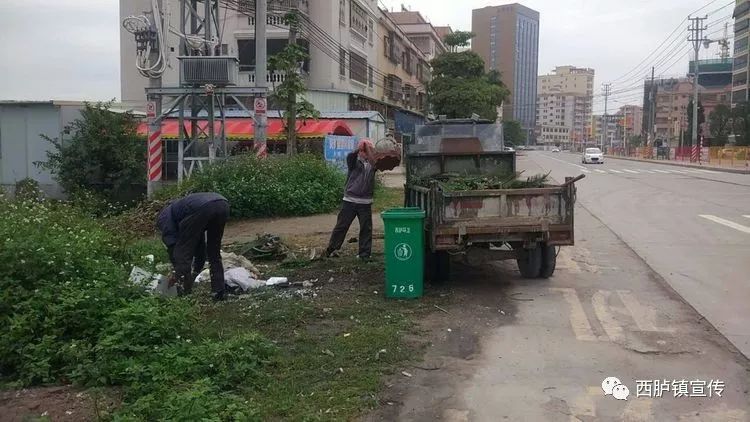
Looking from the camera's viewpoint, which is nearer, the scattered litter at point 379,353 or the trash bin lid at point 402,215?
the scattered litter at point 379,353

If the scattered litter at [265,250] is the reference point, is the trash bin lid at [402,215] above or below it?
above

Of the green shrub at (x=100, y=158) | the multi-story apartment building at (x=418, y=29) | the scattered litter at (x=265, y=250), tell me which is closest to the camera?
the scattered litter at (x=265, y=250)

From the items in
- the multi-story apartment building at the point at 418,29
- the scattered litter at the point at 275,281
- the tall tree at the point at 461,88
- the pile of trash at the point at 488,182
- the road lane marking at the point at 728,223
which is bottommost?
the scattered litter at the point at 275,281

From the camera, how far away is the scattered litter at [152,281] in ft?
21.9

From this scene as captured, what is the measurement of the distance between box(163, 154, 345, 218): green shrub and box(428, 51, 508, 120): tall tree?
3132 cm

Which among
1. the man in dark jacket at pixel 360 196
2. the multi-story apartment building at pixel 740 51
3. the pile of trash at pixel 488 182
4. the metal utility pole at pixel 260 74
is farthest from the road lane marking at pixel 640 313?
the multi-story apartment building at pixel 740 51

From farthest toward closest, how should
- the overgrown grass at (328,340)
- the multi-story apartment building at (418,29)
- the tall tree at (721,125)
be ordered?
the multi-story apartment building at (418,29) → the tall tree at (721,125) → the overgrown grass at (328,340)

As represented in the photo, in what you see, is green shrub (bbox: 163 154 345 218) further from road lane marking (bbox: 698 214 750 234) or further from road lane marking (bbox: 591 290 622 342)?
road lane marking (bbox: 591 290 622 342)

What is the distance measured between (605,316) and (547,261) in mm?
1817

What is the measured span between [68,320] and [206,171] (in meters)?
10.8

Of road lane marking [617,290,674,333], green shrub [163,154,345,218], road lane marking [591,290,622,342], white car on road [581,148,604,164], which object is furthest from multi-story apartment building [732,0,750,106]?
road lane marking [591,290,622,342]

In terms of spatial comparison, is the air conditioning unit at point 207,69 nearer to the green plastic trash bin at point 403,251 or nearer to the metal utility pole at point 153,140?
the metal utility pole at point 153,140

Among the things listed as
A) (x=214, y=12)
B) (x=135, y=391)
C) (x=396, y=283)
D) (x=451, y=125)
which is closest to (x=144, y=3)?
(x=214, y=12)

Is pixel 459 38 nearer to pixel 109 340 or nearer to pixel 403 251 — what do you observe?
pixel 403 251
